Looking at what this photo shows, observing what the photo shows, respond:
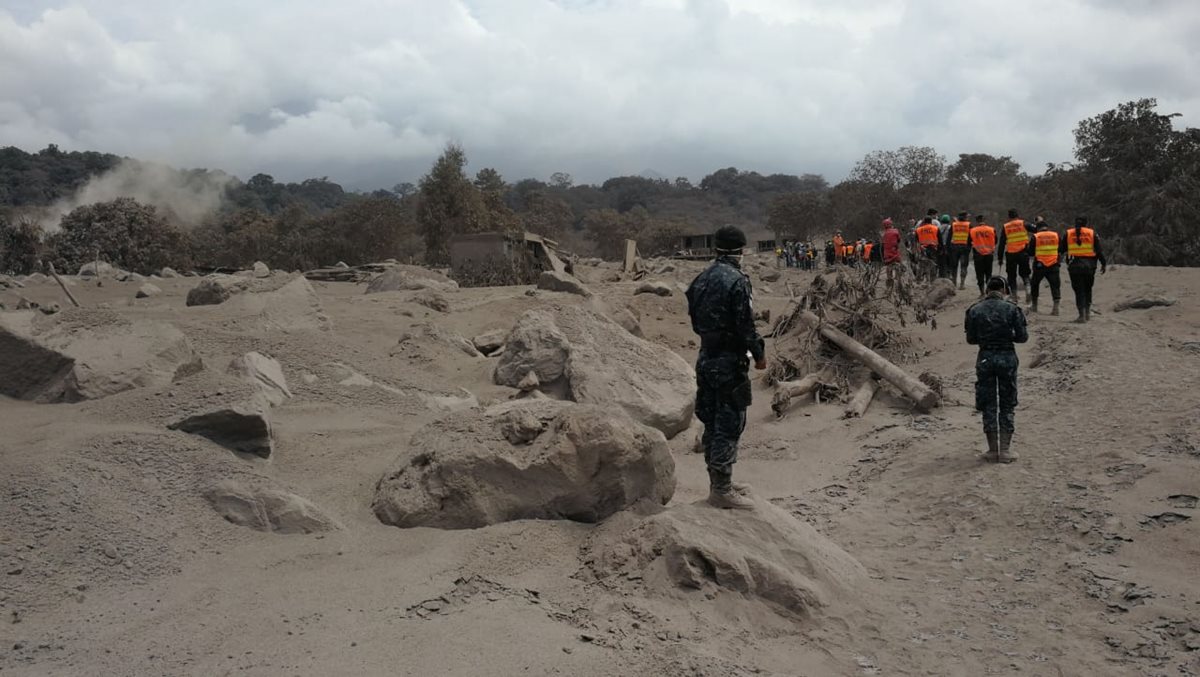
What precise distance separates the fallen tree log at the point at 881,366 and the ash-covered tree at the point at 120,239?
23.6 metres

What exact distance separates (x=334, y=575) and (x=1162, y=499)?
499 cm

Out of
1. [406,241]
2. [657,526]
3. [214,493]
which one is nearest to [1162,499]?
[657,526]

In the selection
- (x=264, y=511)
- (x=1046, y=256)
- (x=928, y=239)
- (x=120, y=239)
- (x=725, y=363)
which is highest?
(x=120, y=239)

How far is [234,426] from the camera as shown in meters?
4.75

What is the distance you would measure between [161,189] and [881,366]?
6315cm

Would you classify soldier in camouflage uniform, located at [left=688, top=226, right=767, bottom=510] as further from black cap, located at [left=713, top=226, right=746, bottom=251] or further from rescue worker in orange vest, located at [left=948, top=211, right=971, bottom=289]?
rescue worker in orange vest, located at [left=948, top=211, right=971, bottom=289]

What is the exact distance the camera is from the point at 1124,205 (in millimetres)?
22578

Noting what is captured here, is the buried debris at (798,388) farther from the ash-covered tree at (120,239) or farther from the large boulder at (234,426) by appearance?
the ash-covered tree at (120,239)

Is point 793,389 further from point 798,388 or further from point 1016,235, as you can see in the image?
point 1016,235

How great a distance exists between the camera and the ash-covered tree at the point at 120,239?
25.7 meters

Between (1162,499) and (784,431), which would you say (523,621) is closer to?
(1162,499)

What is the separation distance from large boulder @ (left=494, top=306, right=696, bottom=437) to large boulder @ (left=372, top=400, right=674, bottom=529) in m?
2.70

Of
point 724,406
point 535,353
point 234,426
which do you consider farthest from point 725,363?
point 535,353

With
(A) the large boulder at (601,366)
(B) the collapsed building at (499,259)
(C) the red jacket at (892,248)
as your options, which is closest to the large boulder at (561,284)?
(B) the collapsed building at (499,259)
